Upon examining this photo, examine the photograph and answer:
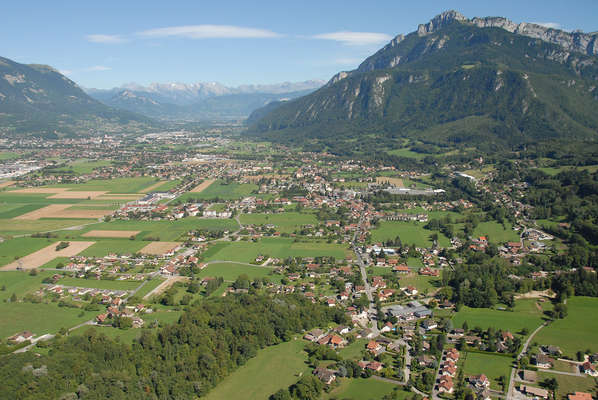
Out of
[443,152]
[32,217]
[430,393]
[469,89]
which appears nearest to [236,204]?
[32,217]

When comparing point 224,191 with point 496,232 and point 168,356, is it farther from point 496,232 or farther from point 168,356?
point 168,356

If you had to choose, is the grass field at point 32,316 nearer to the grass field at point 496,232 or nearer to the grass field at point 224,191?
the grass field at point 224,191

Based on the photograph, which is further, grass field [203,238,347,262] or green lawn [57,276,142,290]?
grass field [203,238,347,262]

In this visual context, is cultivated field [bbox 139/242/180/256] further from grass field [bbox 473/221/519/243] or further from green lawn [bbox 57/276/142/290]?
grass field [bbox 473/221/519/243]

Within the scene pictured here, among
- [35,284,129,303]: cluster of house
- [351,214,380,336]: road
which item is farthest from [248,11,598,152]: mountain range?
[35,284,129,303]: cluster of house

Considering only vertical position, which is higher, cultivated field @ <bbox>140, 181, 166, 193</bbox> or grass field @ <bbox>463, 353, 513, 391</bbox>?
cultivated field @ <bbox>140, 181, 166, 193</bbox>

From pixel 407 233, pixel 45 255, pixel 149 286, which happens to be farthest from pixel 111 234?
pixel 407 233

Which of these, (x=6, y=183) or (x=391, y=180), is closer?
(x=391, y=180)
